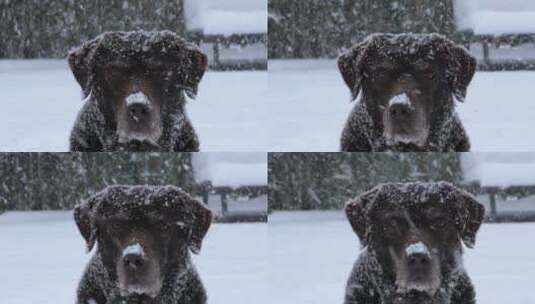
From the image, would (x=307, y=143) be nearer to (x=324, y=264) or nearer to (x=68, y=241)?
(x=324, y=264)

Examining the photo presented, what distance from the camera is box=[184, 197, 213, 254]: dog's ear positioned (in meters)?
4.36

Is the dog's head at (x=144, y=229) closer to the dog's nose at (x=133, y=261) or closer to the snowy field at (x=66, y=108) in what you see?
the dog's nose at (x=133, y=261)

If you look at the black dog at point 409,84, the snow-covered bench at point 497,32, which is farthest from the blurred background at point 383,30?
the black dog at point 409,84

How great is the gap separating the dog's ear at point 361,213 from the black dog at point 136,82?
2.20ft

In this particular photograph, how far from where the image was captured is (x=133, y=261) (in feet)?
13.5

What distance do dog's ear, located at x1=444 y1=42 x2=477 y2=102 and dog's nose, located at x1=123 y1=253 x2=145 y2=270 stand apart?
1.17 m

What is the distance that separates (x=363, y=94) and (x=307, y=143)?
0.91 m

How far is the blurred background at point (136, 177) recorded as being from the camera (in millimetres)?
5234

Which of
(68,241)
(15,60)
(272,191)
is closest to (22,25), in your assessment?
(15,60)

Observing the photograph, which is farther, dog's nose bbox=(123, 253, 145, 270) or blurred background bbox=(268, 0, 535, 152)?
blurred background bbox=(268, 0, 535, 152)

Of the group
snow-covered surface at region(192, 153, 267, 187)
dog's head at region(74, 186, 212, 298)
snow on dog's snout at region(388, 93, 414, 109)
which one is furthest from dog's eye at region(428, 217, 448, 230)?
snow-covered surface at region(192, 153, 267, 187)

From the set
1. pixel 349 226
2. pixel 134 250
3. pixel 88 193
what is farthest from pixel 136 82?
pixel 88 193

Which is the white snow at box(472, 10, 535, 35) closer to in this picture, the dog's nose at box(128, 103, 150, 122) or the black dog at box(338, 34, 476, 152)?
the black dog at box(338, 34, 476, 152)

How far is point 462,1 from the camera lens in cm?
549
